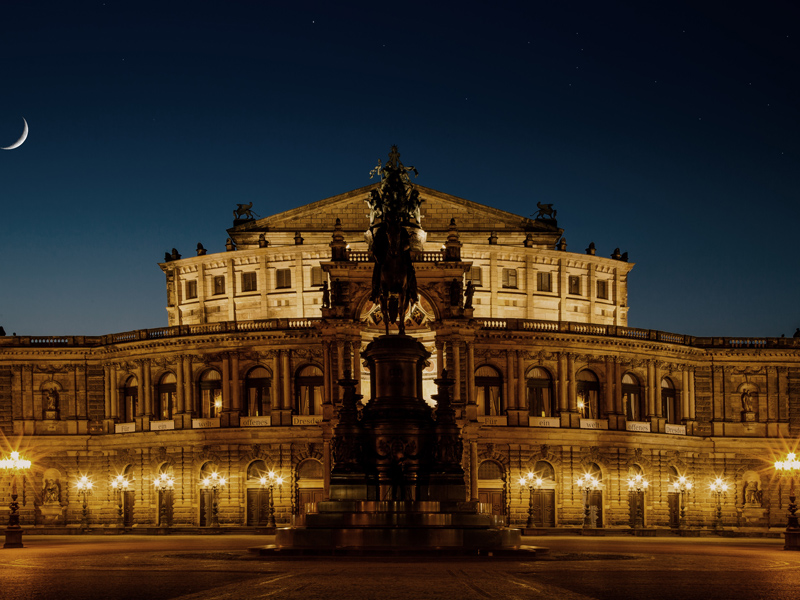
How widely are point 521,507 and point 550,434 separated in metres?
5.46

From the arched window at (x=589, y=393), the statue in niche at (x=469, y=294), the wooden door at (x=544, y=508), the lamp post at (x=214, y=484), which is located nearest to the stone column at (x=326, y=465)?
the lamp post at (x=214, y=484)

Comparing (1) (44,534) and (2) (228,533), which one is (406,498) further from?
(1) (44,534)

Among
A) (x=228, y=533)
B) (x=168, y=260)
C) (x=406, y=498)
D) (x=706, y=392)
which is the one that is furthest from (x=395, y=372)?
(x=168, y=260)

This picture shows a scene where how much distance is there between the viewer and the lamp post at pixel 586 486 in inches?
3231

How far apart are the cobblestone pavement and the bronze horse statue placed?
33.0 ft

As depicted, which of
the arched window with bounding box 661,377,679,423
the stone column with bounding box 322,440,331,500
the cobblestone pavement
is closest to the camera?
the cobblestone pavement

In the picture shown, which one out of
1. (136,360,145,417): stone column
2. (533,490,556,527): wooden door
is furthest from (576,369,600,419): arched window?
(136,360,145,417): stone column

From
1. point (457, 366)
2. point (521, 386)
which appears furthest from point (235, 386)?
point (521, 386)

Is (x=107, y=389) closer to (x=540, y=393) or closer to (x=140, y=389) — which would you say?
(x=140, y=389)

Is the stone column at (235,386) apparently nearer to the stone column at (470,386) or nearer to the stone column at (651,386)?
the stone column at (470,386)

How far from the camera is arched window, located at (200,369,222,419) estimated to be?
8488 cm

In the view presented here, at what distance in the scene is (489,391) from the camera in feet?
273

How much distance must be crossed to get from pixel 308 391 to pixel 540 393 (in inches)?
643

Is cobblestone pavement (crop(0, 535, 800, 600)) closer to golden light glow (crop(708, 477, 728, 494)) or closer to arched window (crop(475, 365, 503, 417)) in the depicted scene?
arched window (crop(475, 365, 503, 417))
